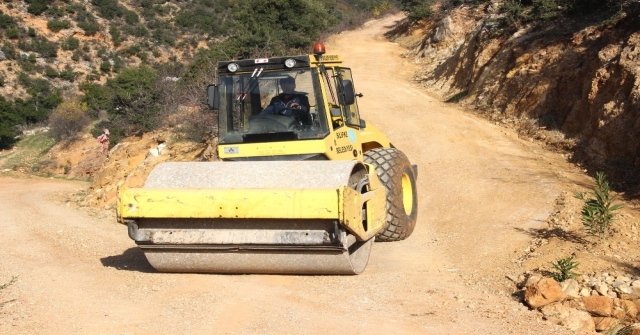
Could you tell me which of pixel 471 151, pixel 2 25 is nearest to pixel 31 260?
pixel 471 151

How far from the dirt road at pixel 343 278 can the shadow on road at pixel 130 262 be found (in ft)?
0.04

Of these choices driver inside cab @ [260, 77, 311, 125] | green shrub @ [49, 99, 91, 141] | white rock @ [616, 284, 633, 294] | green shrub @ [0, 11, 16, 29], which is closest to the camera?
white rock @ [616, 284, 633, 294]

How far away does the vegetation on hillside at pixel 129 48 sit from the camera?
24.5 metres

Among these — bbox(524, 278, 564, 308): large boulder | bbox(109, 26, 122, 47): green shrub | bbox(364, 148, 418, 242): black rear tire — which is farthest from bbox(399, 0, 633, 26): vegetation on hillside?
bbox(109, 26, 122, 47): green shrub

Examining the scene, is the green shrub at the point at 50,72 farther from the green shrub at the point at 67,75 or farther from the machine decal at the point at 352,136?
the machine decal at the point at 352,136

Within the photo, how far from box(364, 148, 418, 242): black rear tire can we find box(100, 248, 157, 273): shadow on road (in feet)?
9.77

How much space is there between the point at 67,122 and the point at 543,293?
28587mm

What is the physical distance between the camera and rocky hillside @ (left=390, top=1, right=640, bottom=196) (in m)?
12.8

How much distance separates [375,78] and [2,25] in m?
33.4

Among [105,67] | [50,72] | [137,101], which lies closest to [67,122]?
[137,101]

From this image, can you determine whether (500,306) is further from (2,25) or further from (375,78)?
(2,25)

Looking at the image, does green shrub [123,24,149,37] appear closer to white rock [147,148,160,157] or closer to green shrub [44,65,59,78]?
green shrub [44,65,59,78]

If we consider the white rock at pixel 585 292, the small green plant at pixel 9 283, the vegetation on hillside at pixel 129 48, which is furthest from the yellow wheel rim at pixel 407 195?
the vegetation on hillside at pixel 129 48

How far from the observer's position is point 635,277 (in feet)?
23.8
